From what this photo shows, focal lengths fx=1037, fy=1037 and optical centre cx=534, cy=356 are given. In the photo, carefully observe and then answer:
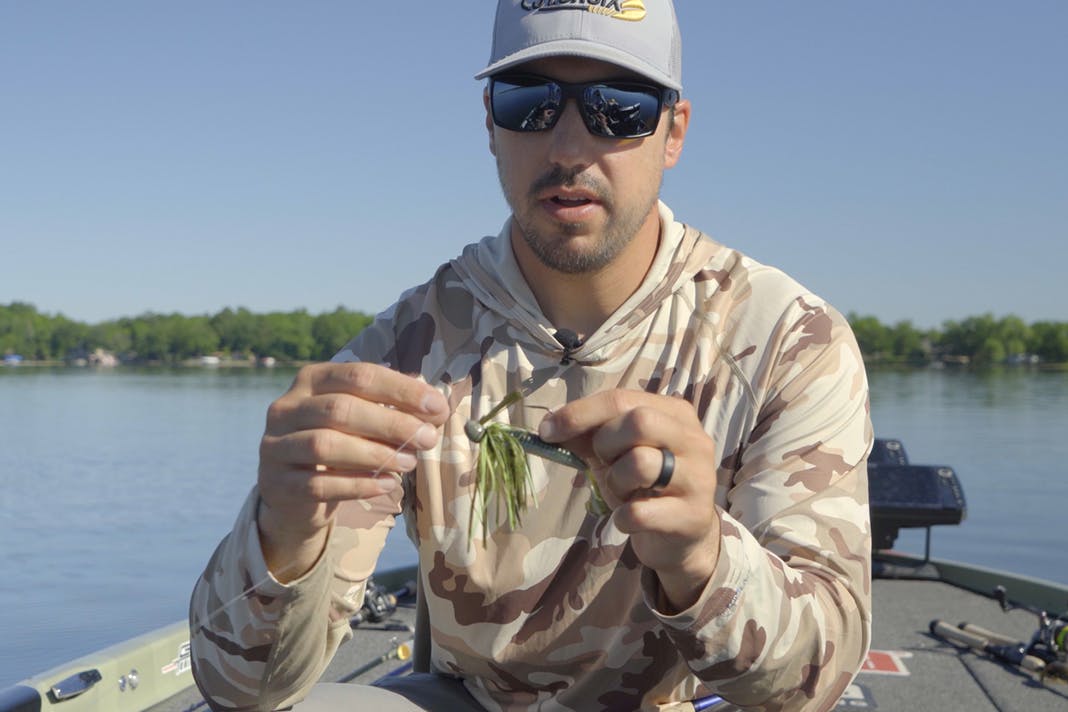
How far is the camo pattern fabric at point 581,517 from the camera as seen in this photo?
211 cm

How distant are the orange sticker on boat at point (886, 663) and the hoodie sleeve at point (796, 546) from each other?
287 cm

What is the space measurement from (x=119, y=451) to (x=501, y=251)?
960 inches

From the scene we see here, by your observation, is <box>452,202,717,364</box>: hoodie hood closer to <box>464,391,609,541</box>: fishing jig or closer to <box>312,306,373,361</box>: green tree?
<box>464,391,609,541</box>: fishing jig

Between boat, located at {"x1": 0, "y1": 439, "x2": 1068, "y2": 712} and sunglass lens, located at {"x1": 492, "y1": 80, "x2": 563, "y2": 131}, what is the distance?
1.43 metres

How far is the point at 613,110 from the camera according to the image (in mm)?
2518

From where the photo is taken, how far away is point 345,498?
5.84ft

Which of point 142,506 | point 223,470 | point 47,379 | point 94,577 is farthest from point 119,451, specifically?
point 47,379

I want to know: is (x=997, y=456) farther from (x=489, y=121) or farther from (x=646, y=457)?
(x=646, y=457)

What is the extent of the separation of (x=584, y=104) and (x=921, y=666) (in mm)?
3647

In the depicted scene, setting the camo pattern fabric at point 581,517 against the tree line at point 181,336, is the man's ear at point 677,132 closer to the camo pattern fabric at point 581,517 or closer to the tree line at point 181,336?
the camo pattern fabric at point 581,517

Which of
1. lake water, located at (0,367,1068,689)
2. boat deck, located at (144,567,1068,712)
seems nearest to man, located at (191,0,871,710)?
boat deck, located at (144,567,1068,712)

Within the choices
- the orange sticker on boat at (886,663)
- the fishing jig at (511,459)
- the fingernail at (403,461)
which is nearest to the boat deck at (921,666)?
the orange sticker on boat at (886,663)

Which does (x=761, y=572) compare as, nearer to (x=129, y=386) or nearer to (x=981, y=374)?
(x=129, y=386)

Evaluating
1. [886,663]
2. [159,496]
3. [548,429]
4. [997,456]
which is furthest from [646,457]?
[997,456]
